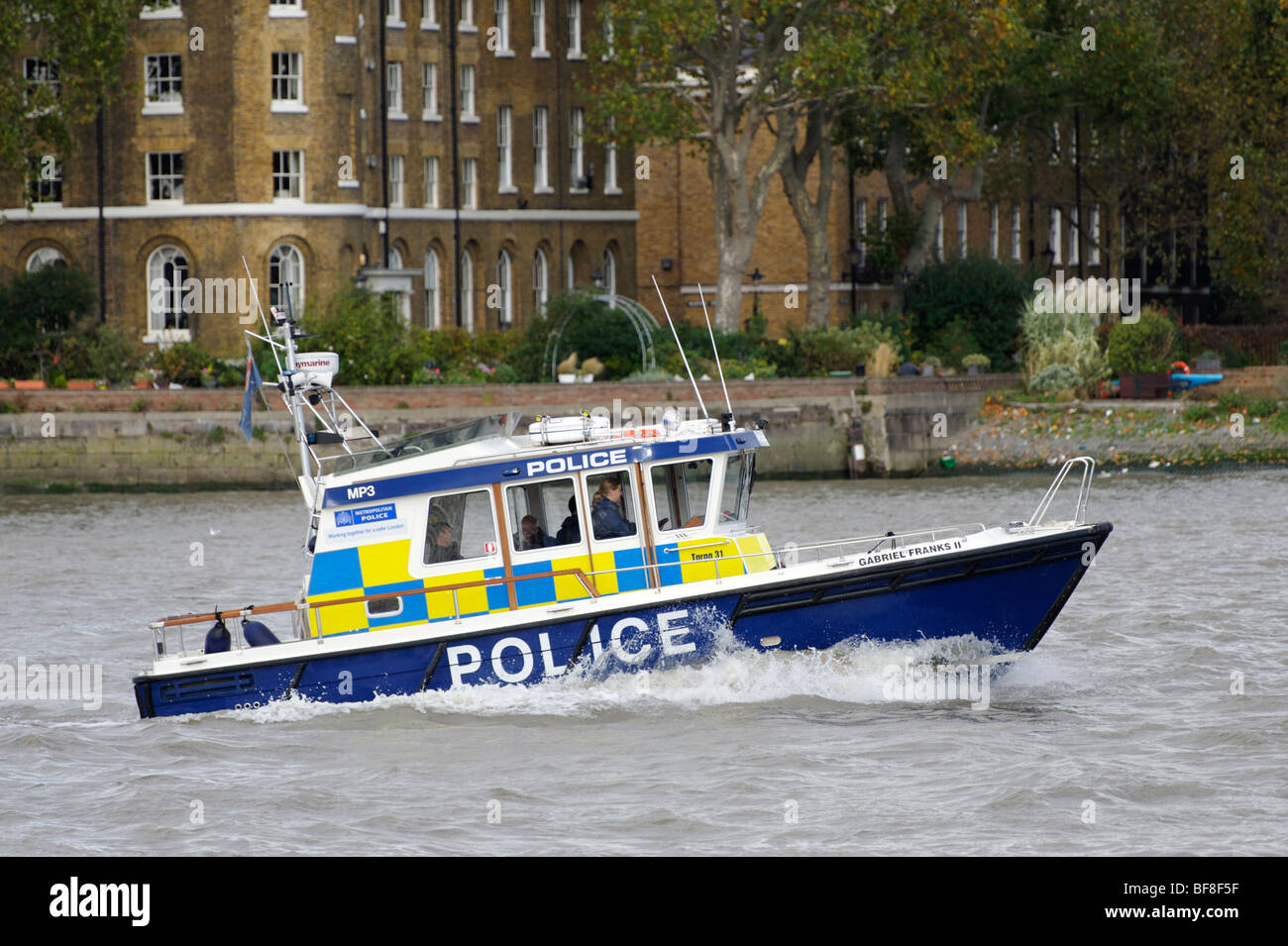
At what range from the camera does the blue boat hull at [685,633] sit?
56.1 ft

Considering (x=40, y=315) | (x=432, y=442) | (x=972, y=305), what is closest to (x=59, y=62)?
(x=40, y=315)

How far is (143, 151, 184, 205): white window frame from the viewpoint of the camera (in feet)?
169

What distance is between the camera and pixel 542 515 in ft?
57.8

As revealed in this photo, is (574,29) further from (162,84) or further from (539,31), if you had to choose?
(162,84)

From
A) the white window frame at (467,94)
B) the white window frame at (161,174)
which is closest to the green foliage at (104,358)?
the white window frame at (161,174)

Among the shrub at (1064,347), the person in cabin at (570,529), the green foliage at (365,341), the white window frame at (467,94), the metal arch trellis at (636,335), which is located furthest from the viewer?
the white window frame at (467,94)

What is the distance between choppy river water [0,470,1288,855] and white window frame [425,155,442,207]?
118 feet

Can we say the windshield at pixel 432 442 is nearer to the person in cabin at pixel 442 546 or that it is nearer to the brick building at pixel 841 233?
the person in cabin at pixel 442 546

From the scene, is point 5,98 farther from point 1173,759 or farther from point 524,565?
point 1173,759

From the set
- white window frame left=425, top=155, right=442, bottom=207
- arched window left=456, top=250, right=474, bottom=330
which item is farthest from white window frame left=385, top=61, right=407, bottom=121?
arched window left=456, top=250, right=474, bottom=330

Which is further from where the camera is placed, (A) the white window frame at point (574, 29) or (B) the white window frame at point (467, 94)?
(A) the white window frame at point (574, 29)

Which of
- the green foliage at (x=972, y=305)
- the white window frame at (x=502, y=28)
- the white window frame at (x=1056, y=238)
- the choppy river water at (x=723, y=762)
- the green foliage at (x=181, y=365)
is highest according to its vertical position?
the white window frame at (x=502, y=28)

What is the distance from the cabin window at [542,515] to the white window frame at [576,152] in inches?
1847

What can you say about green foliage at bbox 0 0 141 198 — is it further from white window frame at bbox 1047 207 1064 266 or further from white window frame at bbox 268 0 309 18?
white window frame at bbox 1047 207 1064 266
